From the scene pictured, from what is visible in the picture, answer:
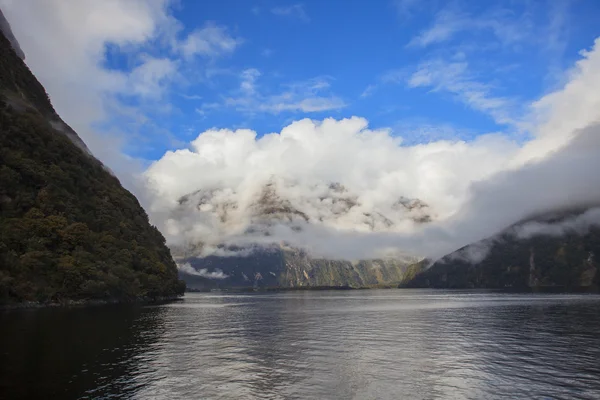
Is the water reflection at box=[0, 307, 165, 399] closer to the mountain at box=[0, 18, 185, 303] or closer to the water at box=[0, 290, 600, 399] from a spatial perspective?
the water at box=[0, 290, 600, 399]

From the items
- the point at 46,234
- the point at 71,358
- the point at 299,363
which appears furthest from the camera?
the point at 46,234

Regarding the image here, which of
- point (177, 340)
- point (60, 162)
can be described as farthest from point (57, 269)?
point (177, 340)

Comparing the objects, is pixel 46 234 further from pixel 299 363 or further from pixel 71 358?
pixel 299 363

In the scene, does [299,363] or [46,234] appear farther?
[46,234]

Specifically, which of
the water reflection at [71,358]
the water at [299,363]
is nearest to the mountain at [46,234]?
the water reflection at [71,358]

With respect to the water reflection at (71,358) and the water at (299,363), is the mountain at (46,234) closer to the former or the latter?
the water reflection at (71,358)

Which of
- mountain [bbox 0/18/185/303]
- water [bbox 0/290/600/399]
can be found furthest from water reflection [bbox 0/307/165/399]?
mountain [bbox 0/18/185/303]

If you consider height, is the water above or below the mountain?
below

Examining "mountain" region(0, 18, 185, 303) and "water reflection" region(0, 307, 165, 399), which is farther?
"mountain" region(0, 18, 185, 303)

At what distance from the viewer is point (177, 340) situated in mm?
67688

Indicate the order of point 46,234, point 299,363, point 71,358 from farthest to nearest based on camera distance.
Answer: point 46,234 < point 71,358 < point 299,363

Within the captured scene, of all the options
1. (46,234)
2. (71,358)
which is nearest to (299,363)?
(71,358)

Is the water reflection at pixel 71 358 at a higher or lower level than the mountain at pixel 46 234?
lower

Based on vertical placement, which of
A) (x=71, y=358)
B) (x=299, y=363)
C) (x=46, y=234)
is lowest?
(x=299, y=363)
